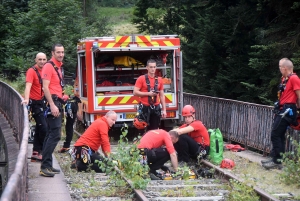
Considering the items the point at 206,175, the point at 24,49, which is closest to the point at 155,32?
the point at 24,49

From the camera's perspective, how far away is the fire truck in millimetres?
14219

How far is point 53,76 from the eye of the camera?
29.8ft

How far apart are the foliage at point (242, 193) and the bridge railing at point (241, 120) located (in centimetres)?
329

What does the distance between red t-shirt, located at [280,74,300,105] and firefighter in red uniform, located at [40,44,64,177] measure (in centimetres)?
382

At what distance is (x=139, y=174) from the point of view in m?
8.66

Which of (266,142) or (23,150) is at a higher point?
(23,150)

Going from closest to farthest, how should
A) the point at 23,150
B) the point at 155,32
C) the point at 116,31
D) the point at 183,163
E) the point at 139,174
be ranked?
the point at 23,150
the point at 139,174
the point at 183,163
the point at 155,32
the point at 116,31

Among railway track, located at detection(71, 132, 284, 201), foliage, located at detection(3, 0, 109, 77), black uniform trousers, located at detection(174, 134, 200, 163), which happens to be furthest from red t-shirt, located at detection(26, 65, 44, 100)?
foliage, located at detection(3, 0, 109, 77)

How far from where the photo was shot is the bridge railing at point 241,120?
40.3ft

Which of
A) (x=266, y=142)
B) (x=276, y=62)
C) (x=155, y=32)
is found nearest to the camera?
(x=266, y=142)

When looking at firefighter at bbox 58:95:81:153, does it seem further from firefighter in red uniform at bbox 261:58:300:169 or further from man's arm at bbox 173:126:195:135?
firefighter in red uniform at bbox 261:58:300:169

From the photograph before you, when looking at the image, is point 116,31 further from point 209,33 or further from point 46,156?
point 46,156

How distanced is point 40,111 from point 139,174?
2.37m

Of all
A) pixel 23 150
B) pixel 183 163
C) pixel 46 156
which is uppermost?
pixel 23 150
